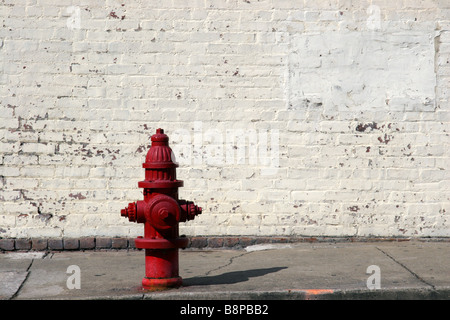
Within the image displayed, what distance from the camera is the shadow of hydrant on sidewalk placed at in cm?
464

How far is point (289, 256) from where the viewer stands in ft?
19.4

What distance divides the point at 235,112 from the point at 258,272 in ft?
6.93

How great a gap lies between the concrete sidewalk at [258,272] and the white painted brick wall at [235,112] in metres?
0.40

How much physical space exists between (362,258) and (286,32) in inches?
101

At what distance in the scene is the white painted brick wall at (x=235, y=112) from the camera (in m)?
6.49

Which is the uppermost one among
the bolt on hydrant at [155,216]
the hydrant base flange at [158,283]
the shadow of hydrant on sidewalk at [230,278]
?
the bolt on hydrant at [155,216]

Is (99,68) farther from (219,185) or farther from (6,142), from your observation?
(219,185)

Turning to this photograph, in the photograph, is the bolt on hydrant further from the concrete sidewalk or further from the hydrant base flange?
the concrete sidewalk

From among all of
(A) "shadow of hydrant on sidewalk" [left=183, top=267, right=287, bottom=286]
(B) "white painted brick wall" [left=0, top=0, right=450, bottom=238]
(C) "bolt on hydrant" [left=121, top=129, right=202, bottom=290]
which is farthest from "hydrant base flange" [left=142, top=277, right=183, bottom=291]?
(B) "white painted brick wall" [left=0, top=0, right=450, bottom=238]

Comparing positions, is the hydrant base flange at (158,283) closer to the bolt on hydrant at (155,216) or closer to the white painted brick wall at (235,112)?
the bolt on hydrant at (155,216)

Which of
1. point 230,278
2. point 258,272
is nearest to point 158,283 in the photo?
point 230,278

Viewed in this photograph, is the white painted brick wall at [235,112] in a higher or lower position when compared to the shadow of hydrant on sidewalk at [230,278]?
higher

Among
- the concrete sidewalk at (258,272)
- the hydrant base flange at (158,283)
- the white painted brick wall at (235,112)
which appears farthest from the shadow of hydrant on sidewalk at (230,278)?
the white painted brick wall at (235,112)
